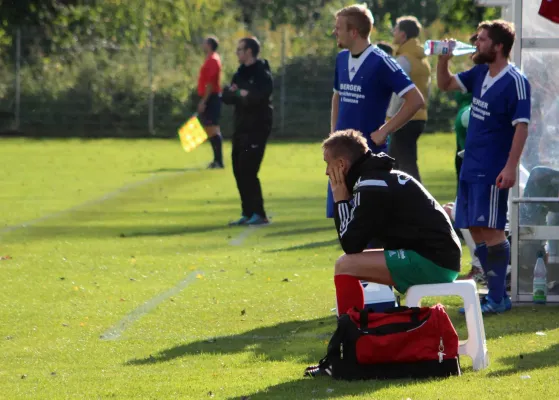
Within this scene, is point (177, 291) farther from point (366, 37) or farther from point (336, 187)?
point (336, 187)

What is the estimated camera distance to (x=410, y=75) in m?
13.3

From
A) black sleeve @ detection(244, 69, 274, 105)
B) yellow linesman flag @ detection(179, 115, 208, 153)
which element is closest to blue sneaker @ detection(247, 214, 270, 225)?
black sleeve @ detection(244, 69, 274, 105)

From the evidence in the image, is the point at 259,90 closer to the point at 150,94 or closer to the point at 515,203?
the point at 515,203

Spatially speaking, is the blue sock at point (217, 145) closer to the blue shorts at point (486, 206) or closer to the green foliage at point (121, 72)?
the green foliage at point (121, 72)

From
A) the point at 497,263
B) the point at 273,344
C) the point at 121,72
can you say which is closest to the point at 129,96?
the point at 121,72

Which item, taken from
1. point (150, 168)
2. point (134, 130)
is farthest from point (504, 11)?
point (134, 130)

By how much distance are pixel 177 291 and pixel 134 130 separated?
23100 millimetres

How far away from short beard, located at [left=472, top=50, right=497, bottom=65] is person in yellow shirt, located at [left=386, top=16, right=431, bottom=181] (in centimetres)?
489

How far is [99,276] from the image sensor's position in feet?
34.2

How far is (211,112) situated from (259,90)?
27.8ft

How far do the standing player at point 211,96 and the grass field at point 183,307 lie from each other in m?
3.38

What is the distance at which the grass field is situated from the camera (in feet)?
20.9

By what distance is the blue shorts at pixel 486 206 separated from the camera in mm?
8266

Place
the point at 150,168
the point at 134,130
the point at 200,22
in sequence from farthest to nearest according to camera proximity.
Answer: the point at 200,22 → the point at 134,130 → the point at 150,168
